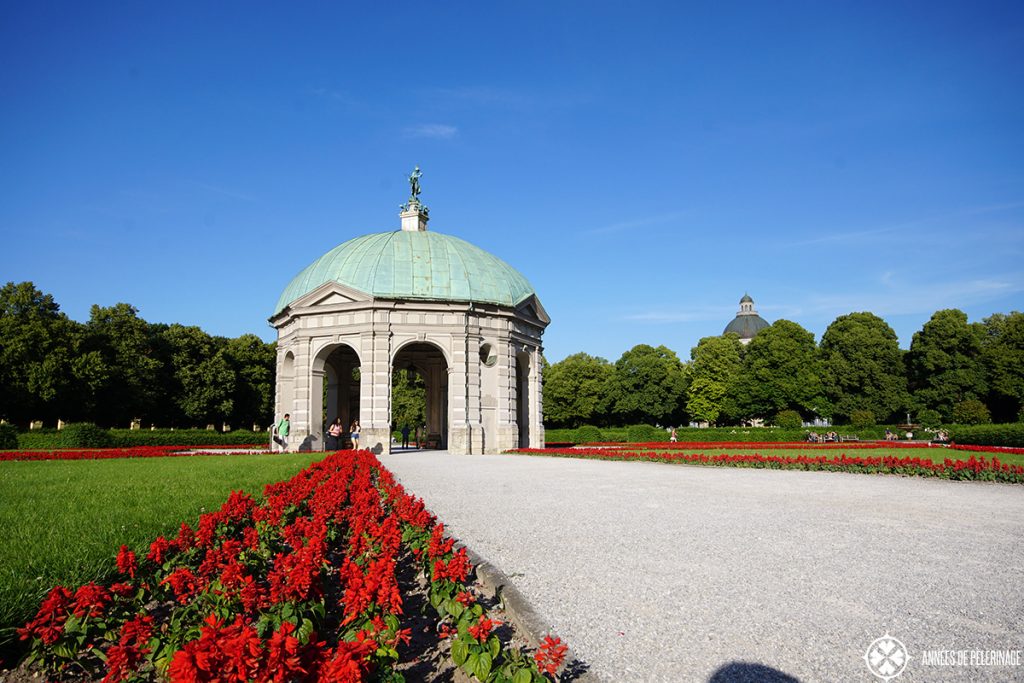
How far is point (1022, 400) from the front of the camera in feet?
202

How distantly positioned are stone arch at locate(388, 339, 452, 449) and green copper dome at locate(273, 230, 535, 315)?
7328 mm

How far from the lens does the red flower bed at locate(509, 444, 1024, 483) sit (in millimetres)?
17984

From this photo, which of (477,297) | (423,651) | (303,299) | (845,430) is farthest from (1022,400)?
(423,651)

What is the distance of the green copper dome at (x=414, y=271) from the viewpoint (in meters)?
38.2

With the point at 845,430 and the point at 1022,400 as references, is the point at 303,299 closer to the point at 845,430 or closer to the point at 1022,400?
the point at 845,430

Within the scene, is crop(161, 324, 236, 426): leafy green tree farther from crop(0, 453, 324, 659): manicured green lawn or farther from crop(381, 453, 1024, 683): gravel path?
crop(381, 453, 1024, 683): gravel path

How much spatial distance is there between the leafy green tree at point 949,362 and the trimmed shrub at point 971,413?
4.14 meters

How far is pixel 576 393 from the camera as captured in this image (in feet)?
259

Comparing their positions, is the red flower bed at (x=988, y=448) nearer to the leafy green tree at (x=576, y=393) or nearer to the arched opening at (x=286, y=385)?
the arched opening at (x=286, y=385)

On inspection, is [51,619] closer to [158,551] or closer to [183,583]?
[183,583]

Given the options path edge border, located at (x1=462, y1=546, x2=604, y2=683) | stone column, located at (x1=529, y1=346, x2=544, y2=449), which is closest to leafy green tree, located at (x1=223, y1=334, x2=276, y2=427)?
stone column, located at (x1=529, y1=346, x2=544, y2=449)

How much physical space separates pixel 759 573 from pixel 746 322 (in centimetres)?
14487

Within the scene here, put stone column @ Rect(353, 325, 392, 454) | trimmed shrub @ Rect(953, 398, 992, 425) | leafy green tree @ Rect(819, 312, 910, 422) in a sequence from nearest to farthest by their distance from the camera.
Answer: stone column @ Rect(353, 325, 392, 454)
trimmed shrub @ Rect(953, 398, 992, 425)
leafy green tree @ Rect(819, 312, 910, 422)

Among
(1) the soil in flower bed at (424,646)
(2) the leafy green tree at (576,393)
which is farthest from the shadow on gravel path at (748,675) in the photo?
(2) the leafy green tree at (576,393)
